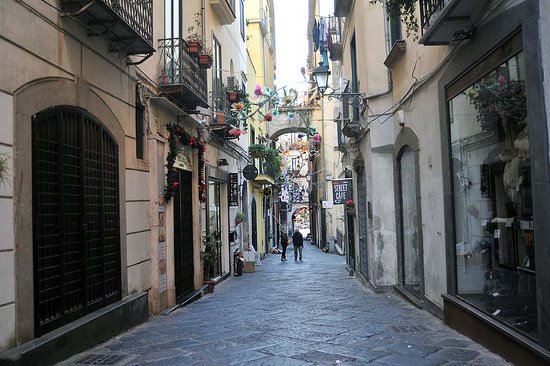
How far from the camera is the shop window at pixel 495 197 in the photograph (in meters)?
5.32

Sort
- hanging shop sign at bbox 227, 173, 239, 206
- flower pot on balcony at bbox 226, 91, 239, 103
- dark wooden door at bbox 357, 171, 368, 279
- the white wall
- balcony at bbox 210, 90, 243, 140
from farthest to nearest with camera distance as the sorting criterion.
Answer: hanging shop sign at bbox 227, 173, 239, 206, flower pot on balcony at bbox 226, 91, 239, 103, balcony at bbox 210, 90, 243, 140, dark wooden door at bbox 357, 171, 368, 279, the white wall

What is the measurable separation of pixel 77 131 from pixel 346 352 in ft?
13.9

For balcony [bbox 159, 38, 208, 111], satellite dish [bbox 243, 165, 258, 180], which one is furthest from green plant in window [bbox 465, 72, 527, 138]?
satellite dish [bbox 243, 165, 258, 180]

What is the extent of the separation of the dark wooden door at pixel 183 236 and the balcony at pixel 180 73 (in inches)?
62.5

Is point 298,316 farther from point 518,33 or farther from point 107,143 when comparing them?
point 518,33

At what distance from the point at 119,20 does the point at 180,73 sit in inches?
123

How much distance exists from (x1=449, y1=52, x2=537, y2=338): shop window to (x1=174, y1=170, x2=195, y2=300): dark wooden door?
18.8 ft

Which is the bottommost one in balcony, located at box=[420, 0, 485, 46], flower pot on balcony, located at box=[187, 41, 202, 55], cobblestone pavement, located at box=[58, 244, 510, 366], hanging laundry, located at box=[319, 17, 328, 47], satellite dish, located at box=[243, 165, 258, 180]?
cobblestone pavement, located at box=[58, 244, 510, 366]

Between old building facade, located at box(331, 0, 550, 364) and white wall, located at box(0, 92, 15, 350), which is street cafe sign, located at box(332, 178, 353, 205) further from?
white wall, located at box(0, 92, 15, 350)

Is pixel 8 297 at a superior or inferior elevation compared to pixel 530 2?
inferior

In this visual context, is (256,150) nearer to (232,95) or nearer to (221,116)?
(232,95)

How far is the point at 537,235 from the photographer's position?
4.75m

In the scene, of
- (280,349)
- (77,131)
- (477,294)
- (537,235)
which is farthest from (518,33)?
(77,131)

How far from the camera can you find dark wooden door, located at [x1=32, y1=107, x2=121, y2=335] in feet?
18.4
